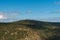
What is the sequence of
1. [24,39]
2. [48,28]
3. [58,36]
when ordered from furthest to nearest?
[48,28] < [58,36] < [24,39]

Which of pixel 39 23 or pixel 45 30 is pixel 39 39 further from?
pixel 39 23

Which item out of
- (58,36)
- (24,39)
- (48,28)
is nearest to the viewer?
(24,39)

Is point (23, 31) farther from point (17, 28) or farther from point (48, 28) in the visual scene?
point (48, 28)

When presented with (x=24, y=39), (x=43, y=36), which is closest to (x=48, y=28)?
(x=43, y=36)

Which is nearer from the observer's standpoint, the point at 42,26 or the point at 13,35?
the point at 13,35

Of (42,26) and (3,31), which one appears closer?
(3,31)

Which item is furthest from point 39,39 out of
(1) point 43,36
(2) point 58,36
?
(2) point 58,36
